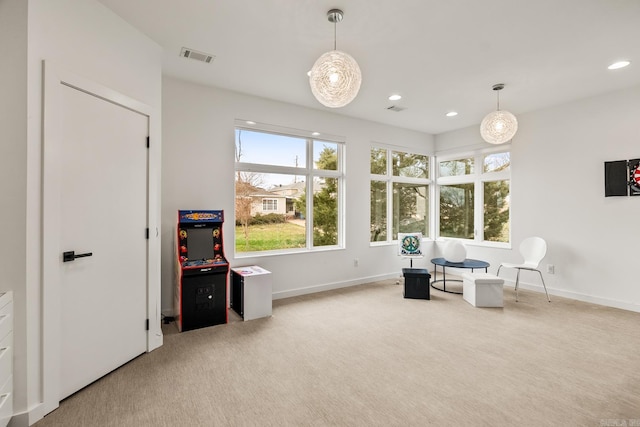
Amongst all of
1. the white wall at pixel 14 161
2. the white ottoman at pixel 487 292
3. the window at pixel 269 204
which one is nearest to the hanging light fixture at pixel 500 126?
the white ottoman at pixel 487 292

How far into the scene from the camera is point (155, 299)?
306cm

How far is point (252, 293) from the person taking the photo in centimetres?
386

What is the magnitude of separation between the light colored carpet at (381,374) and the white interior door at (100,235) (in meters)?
0.27

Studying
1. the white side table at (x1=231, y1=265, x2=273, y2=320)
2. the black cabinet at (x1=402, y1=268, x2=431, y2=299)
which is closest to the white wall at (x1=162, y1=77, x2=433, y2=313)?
the white side table at (x1=231, y1=265, x2=273, y2=320)

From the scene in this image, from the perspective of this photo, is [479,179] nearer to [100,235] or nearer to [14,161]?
[100,235]

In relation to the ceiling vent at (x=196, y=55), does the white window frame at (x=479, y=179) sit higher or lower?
lower

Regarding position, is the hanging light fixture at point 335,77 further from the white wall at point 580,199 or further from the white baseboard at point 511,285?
the white wall at point 580,199

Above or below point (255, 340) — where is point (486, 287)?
above

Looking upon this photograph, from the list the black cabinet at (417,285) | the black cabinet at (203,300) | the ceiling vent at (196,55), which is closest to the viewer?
the ceiling vent at (196,55)

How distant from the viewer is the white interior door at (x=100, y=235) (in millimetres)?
2244

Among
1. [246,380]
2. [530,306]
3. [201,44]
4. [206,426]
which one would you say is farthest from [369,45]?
[530,306]

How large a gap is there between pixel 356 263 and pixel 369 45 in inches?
143

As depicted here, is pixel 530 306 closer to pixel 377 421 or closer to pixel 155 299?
pixel 377 421

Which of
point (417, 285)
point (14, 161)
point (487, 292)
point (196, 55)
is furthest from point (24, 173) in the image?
point (487, 292)
